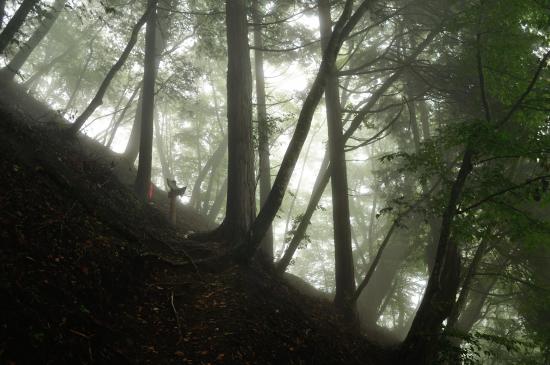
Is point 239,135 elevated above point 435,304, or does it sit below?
above

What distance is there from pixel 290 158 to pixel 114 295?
13.5ft

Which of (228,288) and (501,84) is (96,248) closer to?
(228,288)

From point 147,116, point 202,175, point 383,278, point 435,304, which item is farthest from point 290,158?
point 202,175

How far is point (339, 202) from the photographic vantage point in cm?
1028

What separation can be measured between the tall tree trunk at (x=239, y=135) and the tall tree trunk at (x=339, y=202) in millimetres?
2287

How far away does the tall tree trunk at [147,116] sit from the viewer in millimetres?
11859

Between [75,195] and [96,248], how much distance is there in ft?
5.17

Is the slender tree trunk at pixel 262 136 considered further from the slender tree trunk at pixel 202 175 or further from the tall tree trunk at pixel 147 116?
the slender tree trunk at pixel 202 175

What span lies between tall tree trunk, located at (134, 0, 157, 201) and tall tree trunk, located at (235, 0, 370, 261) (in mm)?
5458

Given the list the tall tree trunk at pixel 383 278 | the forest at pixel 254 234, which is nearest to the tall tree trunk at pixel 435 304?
the forest at pixel 254 234

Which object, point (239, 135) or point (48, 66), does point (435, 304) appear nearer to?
point (239, 135)

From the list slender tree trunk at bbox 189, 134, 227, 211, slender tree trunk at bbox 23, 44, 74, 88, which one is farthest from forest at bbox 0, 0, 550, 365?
slender tree trunk at bbox 23, 44, 74, 88

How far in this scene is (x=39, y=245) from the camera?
15.2ft

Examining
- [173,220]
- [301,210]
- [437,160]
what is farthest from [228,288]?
[301,210]
